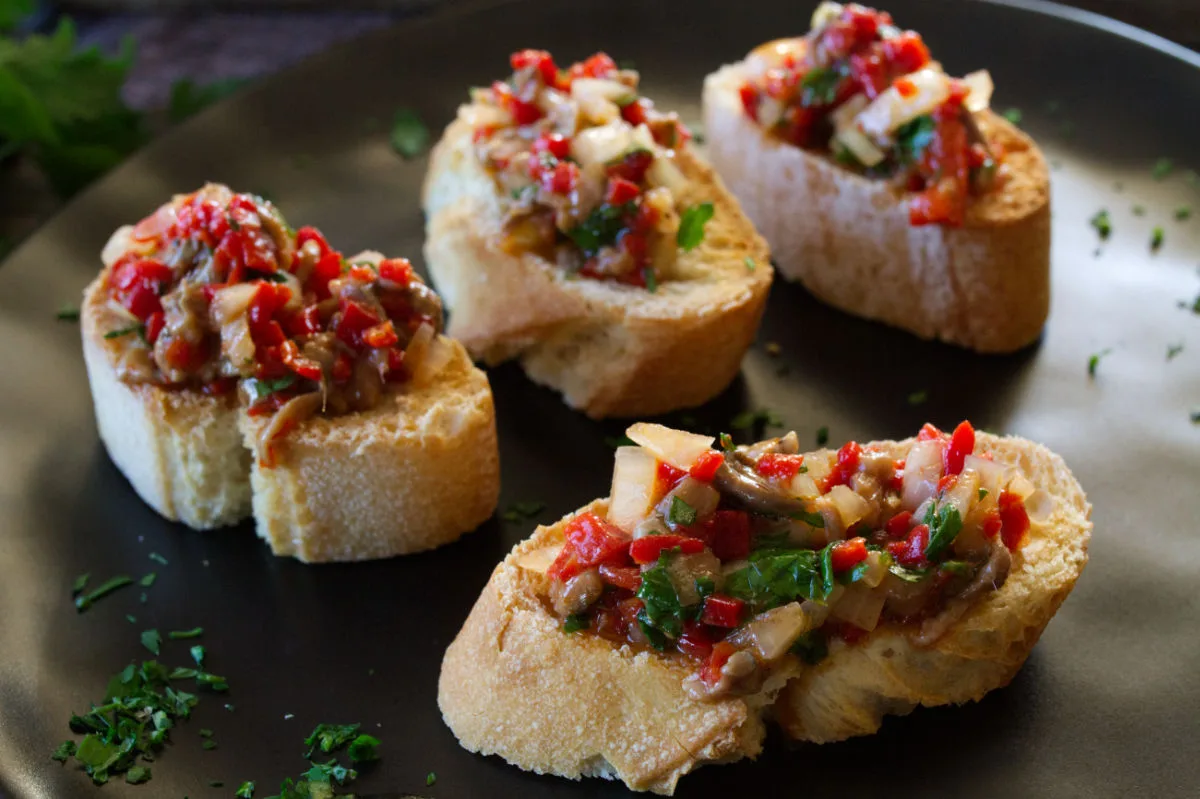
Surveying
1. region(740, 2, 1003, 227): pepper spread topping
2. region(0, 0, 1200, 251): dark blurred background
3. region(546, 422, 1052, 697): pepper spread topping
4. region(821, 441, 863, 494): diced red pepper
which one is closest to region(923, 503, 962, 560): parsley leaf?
region(546, 422, 1052, 697): pepper spread topping

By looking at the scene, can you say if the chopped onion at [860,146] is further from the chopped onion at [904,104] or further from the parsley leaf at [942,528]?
the parsley leaf at [942,528]

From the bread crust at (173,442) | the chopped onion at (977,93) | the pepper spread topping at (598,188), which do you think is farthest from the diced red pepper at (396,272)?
the chopped onion at (977,93)

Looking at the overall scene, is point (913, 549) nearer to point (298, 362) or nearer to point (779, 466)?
point (779, 466)

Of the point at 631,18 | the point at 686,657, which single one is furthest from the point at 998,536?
the point at 631,18

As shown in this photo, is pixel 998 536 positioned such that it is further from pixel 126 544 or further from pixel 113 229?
pixel 113 229

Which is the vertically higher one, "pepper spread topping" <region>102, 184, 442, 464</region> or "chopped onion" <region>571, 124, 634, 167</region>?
"chopped onion" <region>571, 124, 634, 167</region>

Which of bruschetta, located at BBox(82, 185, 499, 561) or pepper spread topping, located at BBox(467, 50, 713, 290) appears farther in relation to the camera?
pepper spread topping, located at BBox(467, 50, 713, 290)

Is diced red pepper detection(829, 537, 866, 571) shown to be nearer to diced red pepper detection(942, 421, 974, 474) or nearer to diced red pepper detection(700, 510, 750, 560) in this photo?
diced red pepper detection(700, 510, 750, 560)

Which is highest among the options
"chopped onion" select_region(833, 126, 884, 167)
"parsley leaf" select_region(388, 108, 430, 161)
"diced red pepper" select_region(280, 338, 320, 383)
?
"chopped onion" select_region(833, 126, 884, 167)
